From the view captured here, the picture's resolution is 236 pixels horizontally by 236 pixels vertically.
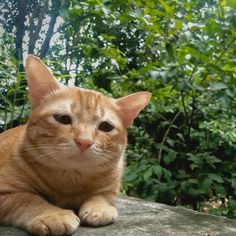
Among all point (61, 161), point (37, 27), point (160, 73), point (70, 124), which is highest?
point (37, 27)

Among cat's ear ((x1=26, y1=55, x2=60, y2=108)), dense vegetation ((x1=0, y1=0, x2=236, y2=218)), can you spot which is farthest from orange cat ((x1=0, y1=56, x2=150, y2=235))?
dense vegetation ((x1=0, y1=0, x2=236, y2=218))

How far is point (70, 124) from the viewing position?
1.38 m

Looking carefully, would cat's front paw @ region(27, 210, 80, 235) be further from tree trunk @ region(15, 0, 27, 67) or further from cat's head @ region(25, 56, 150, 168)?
tree trunk @ region(15, 0, 27, 67)

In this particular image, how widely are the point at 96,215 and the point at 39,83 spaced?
1.55ft

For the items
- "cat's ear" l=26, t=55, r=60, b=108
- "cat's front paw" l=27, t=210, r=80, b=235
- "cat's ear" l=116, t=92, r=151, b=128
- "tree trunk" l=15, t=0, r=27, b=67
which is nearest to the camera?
"cat's front paw" l=27, t=210, r=80, b=235

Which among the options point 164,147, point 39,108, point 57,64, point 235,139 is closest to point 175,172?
point 164,147

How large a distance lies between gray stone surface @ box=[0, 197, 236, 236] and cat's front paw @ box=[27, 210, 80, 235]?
0.15 ft

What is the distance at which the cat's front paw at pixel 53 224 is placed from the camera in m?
1.25

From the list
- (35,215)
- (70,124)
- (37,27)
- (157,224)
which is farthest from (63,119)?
(37,27)

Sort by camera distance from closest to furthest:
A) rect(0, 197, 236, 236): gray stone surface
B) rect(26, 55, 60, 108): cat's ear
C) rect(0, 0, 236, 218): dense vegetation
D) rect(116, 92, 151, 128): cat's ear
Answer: rect(0, 197, 236, 236): gray stone surface
rect(26, 55, 60, 108): cat's ear
rect(116, 92, 151, 128): cat's ear
rect(0, 0, 236, 218): dense vegetation

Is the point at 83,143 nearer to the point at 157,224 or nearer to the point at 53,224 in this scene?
the point at 53,224

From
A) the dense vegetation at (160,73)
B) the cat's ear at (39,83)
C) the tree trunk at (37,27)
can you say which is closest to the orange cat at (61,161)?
the cat's ear at (39,83)

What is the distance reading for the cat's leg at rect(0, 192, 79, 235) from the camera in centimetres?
125

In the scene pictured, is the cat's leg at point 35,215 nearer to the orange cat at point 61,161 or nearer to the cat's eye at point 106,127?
the orange cat at point 61,161
